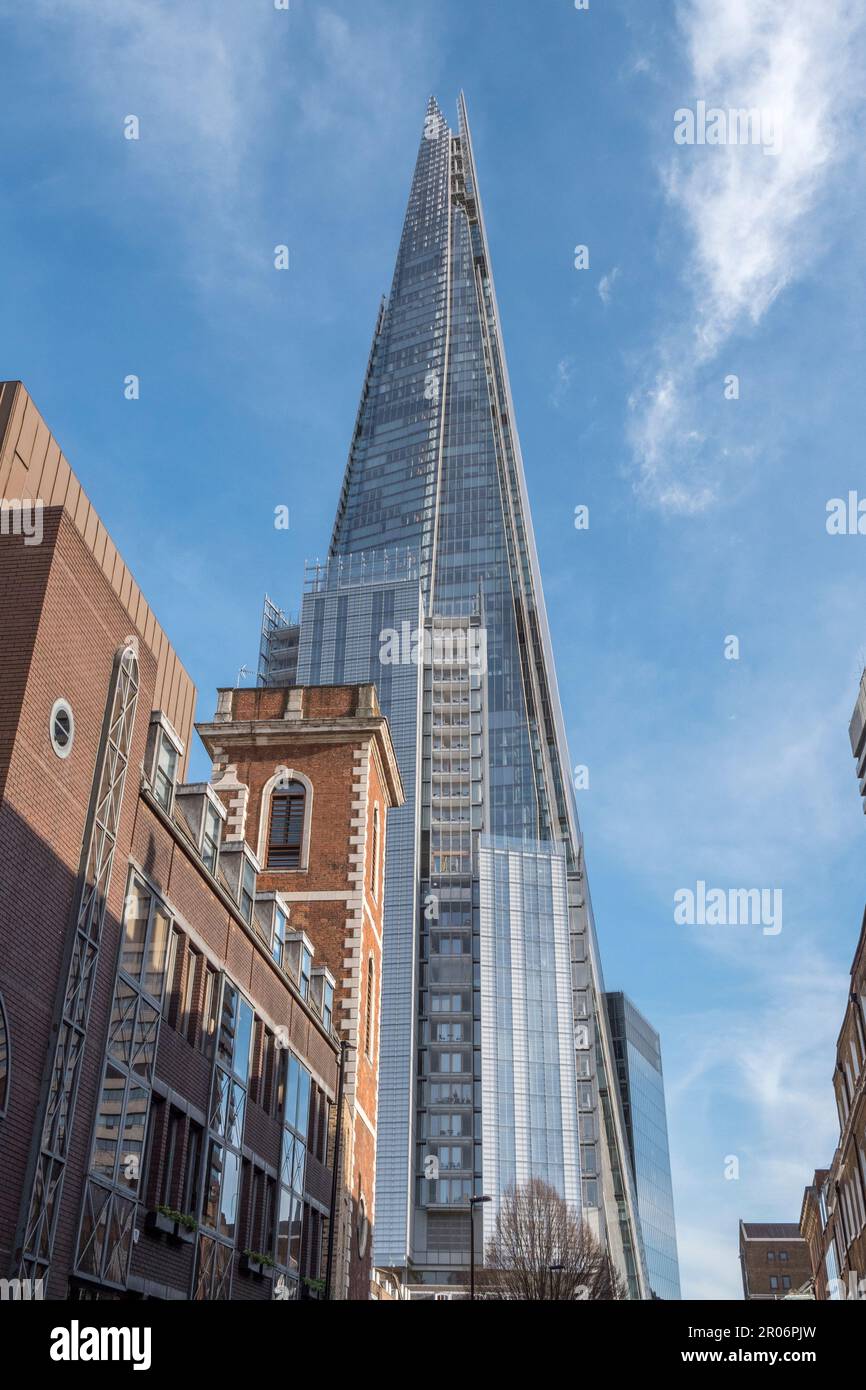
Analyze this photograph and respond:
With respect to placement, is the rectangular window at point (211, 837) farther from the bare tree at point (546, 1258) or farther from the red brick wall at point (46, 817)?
the bare tree at point (546, 1258)

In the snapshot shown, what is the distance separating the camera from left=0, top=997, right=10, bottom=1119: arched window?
18328 mm

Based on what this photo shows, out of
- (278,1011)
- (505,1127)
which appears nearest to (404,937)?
(505,1127)

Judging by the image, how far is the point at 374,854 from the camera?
4950 centimetres

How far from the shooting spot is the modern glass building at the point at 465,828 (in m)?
120

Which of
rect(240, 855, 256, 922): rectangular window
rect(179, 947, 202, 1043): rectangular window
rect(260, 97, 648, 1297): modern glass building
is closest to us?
rect(179, 947, 202, 1043): rectangular window

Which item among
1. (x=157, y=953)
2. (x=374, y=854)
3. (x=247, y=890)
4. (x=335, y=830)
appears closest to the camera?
(x=157, y=953)

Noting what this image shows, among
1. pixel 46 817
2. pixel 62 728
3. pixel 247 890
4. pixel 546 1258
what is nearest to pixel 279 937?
pixel 247 890

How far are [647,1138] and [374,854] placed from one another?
133m

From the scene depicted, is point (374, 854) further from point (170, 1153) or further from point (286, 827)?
point (170, 1153)

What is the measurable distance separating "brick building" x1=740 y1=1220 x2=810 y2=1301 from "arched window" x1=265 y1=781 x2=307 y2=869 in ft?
426

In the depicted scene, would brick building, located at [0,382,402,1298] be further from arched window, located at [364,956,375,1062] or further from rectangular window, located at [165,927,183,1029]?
arched window, located at [364,956,375,1062]

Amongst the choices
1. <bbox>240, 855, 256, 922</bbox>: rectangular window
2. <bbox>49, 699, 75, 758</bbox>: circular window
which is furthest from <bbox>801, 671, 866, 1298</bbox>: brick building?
<bbox>49, 699, 75, 758</bbox>: circular window

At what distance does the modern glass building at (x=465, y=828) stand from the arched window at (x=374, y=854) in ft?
247

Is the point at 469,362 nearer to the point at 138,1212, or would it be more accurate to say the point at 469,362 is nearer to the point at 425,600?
the point at 425,600
